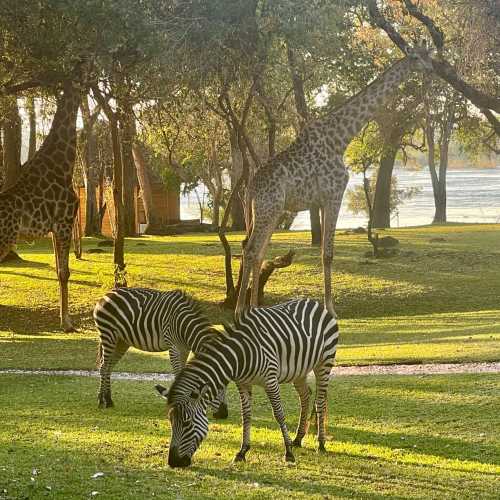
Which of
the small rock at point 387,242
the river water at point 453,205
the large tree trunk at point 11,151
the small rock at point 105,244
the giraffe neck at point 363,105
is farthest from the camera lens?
the river water at point 453,205

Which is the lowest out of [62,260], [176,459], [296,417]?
[296,417]

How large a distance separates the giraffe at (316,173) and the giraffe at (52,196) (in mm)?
4043

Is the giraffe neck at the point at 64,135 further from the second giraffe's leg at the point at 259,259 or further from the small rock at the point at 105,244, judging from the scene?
the small rock at the point at 105,244

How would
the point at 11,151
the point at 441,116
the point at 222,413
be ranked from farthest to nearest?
the point at 441,116
the point at 11,151
the point at 222,413

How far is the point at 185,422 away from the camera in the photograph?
326 inches

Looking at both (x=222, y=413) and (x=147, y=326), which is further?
(x=147, y=326)

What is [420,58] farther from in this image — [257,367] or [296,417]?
[257,367]

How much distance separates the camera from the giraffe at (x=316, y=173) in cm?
1755

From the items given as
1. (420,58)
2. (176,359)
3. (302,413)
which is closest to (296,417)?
(176,359)

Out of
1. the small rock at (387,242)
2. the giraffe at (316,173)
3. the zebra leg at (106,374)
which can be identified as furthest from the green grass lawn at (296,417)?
the small rock at (387,242)

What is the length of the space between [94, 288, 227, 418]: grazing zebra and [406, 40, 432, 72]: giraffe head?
26.7 feet

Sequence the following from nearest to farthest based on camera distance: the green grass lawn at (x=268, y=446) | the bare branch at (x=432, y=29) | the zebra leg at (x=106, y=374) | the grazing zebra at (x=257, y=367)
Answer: the green grass lawn at (x=268, y=446) < the grazing zebra at (x=257, y=367) < the zebra leg at (x=106, y=374) < the bare branch at (x=432, y=29)

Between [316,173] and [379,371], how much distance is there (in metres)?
4.23

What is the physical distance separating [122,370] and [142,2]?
6242mm
